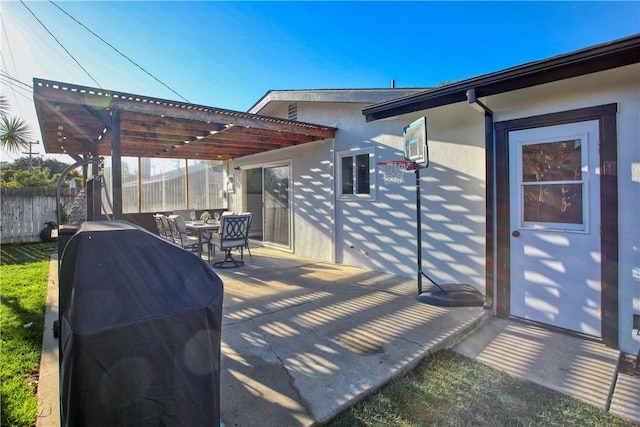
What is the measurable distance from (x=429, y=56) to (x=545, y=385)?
9.71 metres

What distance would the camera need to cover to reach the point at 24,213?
28.4 ft

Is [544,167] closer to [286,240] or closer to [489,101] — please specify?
[489,101]

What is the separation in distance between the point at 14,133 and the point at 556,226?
14968mm

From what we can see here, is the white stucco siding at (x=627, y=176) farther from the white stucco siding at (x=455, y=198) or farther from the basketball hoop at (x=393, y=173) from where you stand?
the basketball hoop at (x=393, y=173)

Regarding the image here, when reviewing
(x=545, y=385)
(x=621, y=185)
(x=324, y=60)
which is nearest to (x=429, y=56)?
(x=324, y=60)

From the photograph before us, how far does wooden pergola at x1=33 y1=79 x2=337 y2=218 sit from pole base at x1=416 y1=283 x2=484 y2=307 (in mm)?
3587

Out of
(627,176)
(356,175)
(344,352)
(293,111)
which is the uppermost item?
(293,111)

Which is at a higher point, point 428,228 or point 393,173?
point 393,173

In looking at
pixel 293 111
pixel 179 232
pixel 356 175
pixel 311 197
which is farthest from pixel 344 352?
pixel 293 111

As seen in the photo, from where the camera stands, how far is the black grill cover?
1103mm

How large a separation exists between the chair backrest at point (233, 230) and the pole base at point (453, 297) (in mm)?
3607

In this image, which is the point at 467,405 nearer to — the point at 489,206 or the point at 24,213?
the point at 489,206

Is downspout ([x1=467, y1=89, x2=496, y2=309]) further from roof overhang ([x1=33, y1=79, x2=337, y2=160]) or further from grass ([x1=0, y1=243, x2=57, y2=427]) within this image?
grass ([x1=0, y1=243, x2=57, y2=427])

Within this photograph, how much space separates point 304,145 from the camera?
23.4ft
